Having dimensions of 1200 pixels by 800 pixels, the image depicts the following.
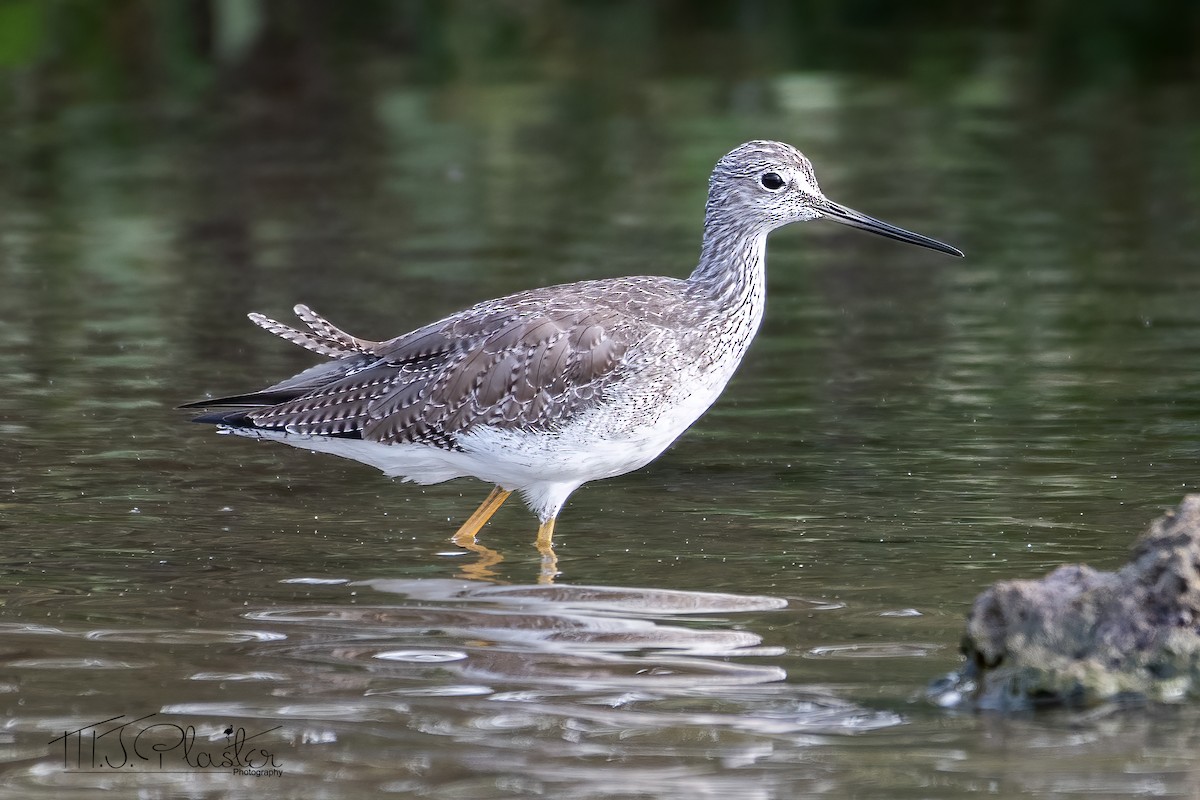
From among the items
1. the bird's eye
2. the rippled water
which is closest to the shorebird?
the bird's eye

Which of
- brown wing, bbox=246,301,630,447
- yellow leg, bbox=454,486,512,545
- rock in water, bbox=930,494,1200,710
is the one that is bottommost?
rock in water, bbox=930,494,1200,710

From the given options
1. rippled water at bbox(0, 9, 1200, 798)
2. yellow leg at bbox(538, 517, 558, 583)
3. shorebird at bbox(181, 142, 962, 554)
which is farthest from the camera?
shorebird at bbox(181, 142, 962, 554)

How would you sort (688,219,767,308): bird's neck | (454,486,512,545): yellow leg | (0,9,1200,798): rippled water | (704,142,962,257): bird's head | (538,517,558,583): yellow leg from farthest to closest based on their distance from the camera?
(704,142,962,257): bird's head
(688,219,767,308): bird's neck
(454,486,512,545): yellow leg
(538,517,558,583): yellow leg
(0,9,1200,798): rippled water

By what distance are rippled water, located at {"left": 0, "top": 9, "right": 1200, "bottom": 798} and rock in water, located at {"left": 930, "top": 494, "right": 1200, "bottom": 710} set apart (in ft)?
0.40

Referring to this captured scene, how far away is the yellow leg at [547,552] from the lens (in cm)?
843

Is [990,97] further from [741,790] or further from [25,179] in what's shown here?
[741,790]

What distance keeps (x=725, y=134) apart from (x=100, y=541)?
47.0 feet

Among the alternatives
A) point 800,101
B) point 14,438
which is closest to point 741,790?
point 14,438

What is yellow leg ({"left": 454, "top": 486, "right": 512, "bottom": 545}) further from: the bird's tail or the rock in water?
the rock in water

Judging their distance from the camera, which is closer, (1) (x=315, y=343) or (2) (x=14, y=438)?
(1) (x=315, y=343)

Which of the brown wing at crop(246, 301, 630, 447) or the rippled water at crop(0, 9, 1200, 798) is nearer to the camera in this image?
the rippled water at crop(0, 9, 1200, 798)

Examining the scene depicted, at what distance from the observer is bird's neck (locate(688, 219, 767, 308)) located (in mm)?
9391

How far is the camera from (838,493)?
9.70 metres

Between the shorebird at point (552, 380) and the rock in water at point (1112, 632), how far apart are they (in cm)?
279
